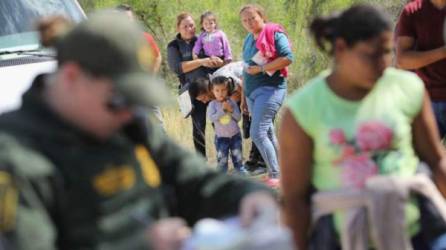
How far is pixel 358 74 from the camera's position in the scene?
338cm

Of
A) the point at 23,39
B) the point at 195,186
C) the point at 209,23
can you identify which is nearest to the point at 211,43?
the point at 209,23

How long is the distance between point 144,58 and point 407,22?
3.33 metres

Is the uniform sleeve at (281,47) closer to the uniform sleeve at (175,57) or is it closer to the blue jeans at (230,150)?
the blue jeans at (230,150)

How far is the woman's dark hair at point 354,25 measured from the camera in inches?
133

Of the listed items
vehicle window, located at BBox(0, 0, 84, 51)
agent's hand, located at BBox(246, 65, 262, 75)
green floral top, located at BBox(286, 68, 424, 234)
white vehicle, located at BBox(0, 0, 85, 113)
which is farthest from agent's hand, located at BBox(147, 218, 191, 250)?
agent's hand, located at BBox(246, 65, 262, 75)

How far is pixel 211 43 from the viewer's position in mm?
9906

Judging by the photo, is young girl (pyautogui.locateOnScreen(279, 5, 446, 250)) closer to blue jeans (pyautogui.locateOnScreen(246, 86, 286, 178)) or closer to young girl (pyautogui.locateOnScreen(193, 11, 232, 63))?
blue jeans (pyautogui.locateOnScreen(246, 86, 286, 178))

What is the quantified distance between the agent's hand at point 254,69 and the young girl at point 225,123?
632mm

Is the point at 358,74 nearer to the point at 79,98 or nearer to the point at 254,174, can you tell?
the point at 79,98

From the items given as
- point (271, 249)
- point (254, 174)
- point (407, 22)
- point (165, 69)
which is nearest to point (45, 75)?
point (271, 249)

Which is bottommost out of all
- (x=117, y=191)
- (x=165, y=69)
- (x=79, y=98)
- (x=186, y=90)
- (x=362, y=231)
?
(x=165, y=69)

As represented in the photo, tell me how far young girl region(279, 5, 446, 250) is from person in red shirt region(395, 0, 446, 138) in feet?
6.80

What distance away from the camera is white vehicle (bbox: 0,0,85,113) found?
5766 millimetres

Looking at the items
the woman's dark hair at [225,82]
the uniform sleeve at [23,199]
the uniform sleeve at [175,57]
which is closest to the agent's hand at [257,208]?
the uniform sleeve at [23,199]
